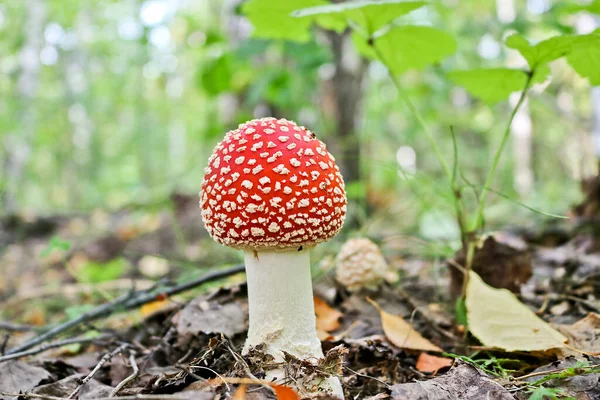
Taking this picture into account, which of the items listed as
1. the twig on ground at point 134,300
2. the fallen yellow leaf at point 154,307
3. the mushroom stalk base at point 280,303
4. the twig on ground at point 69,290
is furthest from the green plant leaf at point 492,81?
the twig on ground at point 69,290

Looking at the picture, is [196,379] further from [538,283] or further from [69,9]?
[69,9]

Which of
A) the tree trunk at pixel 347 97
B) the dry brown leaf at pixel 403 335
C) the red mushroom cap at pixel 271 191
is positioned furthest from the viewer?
the tree trunk at pixel 347 97

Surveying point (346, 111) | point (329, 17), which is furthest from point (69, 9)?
point (329, 17)

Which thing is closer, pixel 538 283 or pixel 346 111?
pixel 538 283

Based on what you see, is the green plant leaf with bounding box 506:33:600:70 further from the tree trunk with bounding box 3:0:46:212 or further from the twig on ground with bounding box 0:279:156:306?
the tree trunk with bounding box 3:0:46:212

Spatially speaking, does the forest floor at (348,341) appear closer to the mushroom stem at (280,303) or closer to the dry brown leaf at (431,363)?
the dry brown leaf at (431,363)

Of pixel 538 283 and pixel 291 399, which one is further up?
pixel 291 399

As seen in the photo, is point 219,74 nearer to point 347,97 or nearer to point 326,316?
point 347,97
